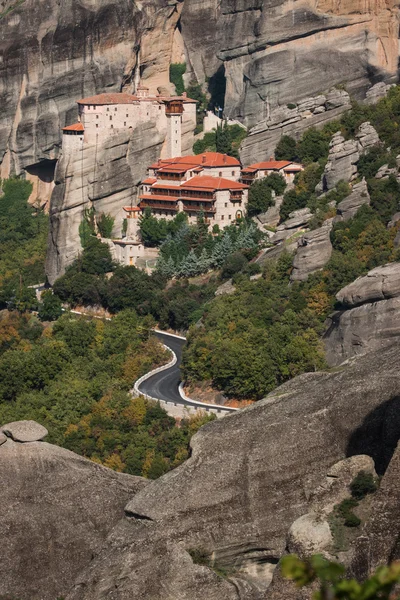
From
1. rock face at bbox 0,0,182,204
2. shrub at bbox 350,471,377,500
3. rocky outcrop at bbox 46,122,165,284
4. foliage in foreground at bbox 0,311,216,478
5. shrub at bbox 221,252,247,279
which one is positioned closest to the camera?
shrub at bbox 350,471,377,500

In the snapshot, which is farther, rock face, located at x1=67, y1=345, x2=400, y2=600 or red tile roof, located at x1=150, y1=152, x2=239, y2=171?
red tile roof, located at x1=150, y1=152, x2=239, y2=171

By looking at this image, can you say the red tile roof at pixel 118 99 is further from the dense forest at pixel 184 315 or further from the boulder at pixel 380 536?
the boulder at pixel 380 536

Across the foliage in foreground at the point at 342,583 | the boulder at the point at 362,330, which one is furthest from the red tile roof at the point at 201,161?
the foliage in foreground at the point at 342,583

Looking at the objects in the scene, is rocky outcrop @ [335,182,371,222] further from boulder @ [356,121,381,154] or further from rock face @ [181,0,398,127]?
rock face @ [181,0,398,127]

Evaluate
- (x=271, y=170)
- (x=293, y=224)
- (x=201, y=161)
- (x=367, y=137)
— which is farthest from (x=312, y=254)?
(x=201, y=161)

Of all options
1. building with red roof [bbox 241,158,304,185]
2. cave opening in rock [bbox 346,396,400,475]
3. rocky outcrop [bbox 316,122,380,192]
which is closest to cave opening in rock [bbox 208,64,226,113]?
building with red roof [bbox 241,158,304,185]

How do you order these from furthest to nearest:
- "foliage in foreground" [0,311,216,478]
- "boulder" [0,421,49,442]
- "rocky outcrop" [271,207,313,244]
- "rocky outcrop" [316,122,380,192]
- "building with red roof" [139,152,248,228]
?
"building with red roof" [139,152,248,228]
"rocky outcrop" [316,122,380,192]
"rocky outcrop" [271,207,313,244]
"foliage in foreground" [0,311,216,478]
"boulder" [0,421,49,442]

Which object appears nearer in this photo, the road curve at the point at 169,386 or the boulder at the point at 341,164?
the road curve at the point at 169,386
